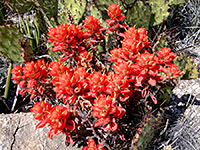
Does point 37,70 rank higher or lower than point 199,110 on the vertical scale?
higher

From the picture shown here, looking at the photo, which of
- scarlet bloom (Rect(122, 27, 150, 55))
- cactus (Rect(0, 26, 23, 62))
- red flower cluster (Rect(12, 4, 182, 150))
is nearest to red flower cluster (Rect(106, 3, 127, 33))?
red flower cluster (Rect(12, 4, 182, 150))

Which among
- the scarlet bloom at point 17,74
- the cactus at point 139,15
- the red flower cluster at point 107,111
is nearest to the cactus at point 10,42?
the scarlet bloom at point 17,74

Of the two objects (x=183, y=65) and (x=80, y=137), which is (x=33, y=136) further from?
(x=183, y=65)

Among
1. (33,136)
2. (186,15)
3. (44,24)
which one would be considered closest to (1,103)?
(33,136)

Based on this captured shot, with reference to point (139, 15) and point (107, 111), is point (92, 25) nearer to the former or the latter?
point (139, 15)

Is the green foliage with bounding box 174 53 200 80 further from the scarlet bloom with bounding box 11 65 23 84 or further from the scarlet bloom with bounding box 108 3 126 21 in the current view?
the scarlet bloom with bounding box 11 65 23 84

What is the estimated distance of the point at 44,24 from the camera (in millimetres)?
1993

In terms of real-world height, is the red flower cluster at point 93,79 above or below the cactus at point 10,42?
below

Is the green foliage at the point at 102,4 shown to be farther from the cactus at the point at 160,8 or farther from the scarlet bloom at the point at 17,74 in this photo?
the scarlet bloom at the point at 17,74

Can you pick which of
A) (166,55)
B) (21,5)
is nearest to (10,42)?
(21,5)

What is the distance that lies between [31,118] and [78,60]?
0.65m

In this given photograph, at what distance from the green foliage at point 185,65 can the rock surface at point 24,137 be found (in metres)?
1.14

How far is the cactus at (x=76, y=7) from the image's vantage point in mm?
1613

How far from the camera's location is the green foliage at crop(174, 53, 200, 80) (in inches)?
64.0
